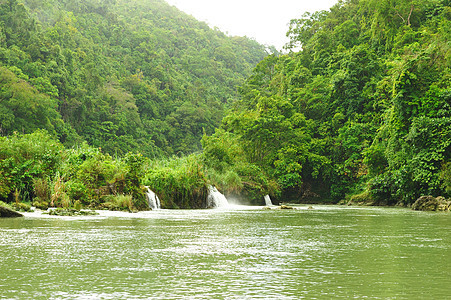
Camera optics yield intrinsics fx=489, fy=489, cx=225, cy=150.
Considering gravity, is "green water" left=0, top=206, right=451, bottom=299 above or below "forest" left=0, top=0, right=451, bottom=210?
below

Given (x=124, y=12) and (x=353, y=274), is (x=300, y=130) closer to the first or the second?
(x=353, y=274)

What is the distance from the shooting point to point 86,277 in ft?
18.5

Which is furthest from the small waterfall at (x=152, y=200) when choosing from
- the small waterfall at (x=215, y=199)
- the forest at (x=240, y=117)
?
the small waterfall at (x=215, y=199)

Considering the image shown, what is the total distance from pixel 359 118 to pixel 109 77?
153 feet

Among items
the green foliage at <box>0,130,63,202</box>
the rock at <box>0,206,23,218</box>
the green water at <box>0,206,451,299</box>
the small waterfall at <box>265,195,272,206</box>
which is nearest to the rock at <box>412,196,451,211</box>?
the small waterfall at <box>265,195,272,206</box>

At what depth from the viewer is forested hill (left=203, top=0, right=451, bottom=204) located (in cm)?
2750

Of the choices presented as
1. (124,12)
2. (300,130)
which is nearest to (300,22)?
(300,130)

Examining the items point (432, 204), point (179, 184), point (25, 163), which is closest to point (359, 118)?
point (432, 204)

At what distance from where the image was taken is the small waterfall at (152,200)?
2386cm

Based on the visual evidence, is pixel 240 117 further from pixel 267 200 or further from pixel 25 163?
pixel 25 163

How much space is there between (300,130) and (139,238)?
35.1 m

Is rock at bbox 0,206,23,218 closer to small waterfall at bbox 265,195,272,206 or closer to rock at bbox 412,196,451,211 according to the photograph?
rock at bbox 412,196,451,211

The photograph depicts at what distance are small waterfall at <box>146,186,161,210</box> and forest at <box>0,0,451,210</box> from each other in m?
0.58

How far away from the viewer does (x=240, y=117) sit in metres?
42.4
